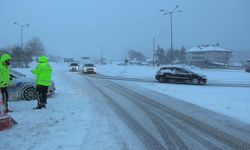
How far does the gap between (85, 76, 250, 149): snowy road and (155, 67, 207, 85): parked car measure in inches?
565

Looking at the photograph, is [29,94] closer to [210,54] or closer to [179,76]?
[179,76]

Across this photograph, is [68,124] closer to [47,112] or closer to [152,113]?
[47,112]

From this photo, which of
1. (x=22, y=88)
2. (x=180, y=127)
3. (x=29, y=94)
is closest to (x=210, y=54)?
(x=29, y=94)

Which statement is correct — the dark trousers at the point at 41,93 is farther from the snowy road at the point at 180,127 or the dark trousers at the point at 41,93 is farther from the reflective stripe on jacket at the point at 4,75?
the snowy road at the point at 180,127

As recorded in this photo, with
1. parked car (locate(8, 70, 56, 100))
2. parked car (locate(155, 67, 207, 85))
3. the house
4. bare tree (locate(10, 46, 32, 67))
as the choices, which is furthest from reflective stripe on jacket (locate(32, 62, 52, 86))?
the house

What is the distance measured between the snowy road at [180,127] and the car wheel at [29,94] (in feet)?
11.7

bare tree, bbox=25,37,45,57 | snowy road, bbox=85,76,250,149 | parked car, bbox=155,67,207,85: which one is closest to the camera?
snowy road, bbox=85,76,250,149

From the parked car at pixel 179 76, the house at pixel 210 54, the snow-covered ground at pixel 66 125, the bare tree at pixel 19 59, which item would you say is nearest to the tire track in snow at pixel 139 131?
the snow-covered ground at pixel 66 125

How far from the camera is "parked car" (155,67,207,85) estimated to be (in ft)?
90.0

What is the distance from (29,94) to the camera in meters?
14.5

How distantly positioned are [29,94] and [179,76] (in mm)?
16151

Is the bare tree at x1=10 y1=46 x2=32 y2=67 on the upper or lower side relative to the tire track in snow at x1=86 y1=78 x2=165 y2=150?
upper

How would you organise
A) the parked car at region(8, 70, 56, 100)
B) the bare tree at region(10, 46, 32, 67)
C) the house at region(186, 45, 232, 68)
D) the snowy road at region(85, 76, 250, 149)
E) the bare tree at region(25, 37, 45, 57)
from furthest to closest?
the house at region(186, 45, 232, 68), the bare tree at region(25, 37, 45, 57), the bare tree at region(10, 46, 32, 67), the parked car at region(8, 70, 56, 100), the snowy road at region(85, 76, 250, 149)

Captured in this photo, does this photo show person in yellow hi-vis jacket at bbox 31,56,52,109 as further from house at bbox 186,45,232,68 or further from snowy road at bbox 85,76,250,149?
house at bbox 186,45,232,68
